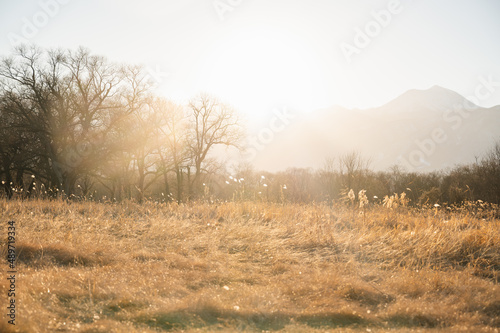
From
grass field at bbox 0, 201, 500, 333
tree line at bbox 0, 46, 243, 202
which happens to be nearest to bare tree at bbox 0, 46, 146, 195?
tree line at bbox 0, 46, 243, 202

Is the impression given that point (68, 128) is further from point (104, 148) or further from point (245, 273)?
point (245, 273)

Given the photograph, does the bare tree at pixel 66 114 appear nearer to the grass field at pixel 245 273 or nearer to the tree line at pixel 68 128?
the tree line at pixel 68 128

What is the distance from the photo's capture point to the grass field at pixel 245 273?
3551 mm

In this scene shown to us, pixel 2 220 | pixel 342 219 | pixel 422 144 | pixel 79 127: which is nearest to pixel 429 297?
pixel 342 219

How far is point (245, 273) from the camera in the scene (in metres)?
5.23

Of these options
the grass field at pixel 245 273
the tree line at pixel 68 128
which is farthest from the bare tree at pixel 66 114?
the grass field at pixel 245 273

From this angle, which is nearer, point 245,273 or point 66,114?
point 245,273

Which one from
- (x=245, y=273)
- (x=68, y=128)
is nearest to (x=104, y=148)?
(x=68, y=128)

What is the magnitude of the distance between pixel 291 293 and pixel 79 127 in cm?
2639

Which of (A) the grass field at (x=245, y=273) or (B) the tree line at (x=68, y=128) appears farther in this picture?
(B) the tree line at (x=68, y=128)

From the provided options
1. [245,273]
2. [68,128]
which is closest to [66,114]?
[68,128]

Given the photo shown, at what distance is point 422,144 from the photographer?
193375mm

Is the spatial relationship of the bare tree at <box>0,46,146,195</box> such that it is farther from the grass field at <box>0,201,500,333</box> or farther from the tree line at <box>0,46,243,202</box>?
the grass field at <box>0,201,500,333</box>

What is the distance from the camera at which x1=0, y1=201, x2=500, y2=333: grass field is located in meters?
3.55
